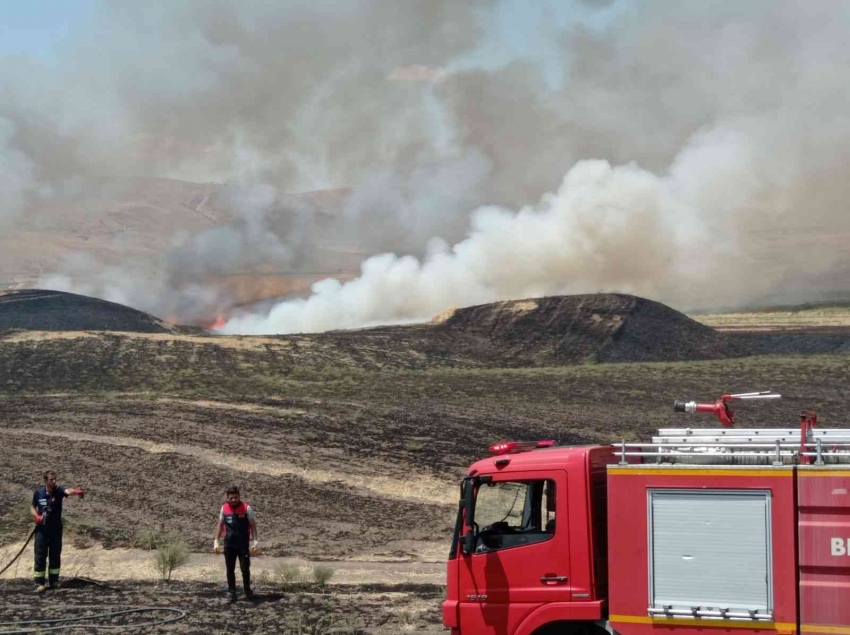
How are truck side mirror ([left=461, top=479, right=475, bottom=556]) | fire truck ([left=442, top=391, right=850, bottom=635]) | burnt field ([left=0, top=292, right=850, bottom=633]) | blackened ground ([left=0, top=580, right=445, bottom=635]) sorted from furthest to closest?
burnt field ([left=0, top=292, right=850, bottom=633])
blackened ground ([left=0, top=580, right=445, bottom=635])
truck side mirror ([left=461, top=479, right=475, bottom=556])
fire truck ([left=442, top=391, right=850, bottom=635])

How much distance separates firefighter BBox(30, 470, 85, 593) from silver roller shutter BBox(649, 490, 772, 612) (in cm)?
998

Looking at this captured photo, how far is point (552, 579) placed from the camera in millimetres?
9617

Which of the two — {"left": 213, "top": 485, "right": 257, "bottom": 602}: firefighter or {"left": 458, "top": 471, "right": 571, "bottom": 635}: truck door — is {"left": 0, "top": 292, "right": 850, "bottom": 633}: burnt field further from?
{"left": 458, "top": 471, "right": 571, "bottom": 635}: truck door

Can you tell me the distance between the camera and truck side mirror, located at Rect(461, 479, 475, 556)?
32.8ft

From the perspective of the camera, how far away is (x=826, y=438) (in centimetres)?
909

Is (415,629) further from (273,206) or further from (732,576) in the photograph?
(273,206)

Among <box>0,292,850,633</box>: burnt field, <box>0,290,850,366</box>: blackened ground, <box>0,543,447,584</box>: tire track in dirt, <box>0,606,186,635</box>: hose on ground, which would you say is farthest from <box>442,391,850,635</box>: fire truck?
<box>0,290,850,366</box>: blackened ground

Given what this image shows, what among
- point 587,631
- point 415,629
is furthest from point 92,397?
point 587,631

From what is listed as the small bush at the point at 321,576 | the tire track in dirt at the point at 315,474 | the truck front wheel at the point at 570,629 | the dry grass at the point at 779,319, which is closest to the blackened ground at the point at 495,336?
the tire track in dirt at the point at 315,474

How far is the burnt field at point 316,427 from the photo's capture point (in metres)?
18.8

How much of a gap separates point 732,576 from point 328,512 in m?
16.3

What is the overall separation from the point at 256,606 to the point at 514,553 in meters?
5.92

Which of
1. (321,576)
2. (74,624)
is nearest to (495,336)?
(321,576)

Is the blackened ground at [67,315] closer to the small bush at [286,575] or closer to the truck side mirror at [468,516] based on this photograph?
the small bush at [286,575]
